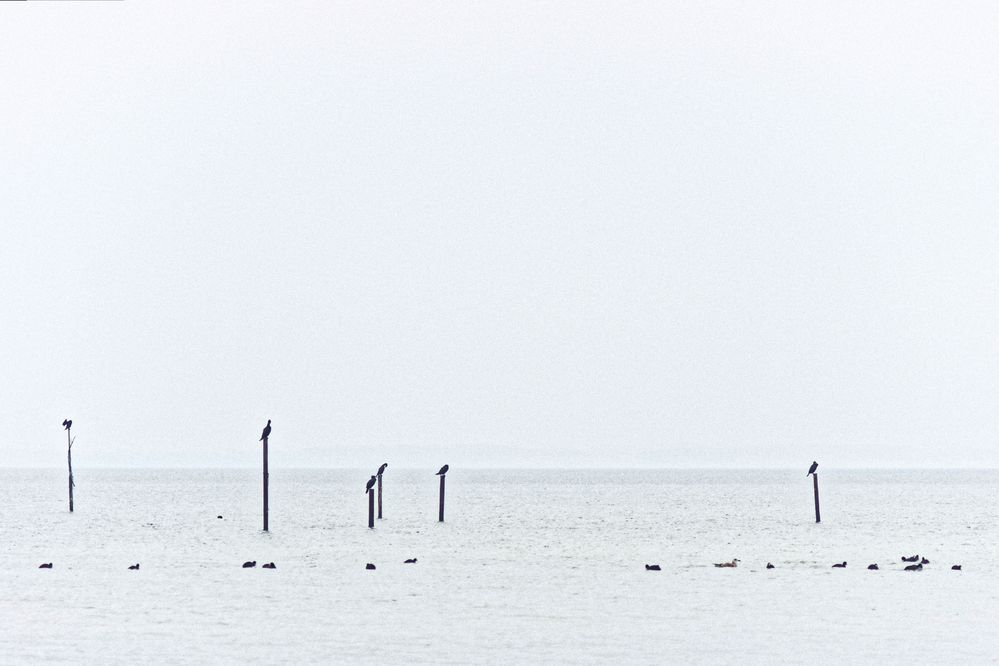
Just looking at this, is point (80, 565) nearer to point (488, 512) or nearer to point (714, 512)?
point (488, 512)

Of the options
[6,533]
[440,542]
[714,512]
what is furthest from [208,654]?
[714,512]

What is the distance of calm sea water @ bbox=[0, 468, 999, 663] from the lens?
33.2 meters

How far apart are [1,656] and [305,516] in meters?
70.8

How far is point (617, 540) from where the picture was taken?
73.5 m

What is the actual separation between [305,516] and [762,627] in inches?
2697

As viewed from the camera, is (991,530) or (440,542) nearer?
(440,542)

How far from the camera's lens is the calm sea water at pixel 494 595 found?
109 feet

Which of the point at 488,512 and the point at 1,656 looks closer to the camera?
the point at 1,656

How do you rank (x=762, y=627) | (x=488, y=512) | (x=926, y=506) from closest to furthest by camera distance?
(x=762, y=627), (x=488, y=512), (x=926, y=506)

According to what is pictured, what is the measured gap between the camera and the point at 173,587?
153ft

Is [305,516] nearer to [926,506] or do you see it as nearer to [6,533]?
[6,533]

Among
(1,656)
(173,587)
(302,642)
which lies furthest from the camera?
(173,587)

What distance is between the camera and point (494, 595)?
44.6 metres

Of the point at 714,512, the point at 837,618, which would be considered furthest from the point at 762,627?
the point at 714,512
